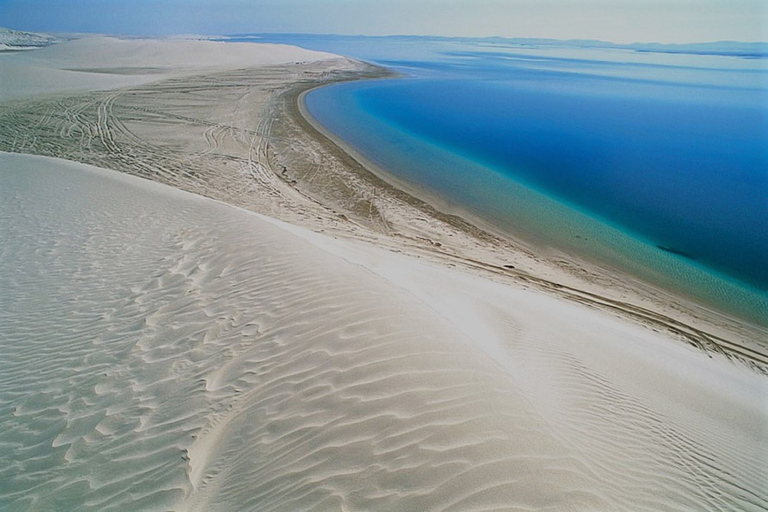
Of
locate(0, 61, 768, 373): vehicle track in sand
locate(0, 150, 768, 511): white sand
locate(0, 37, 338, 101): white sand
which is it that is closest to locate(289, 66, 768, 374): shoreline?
locate(0, 61, 768, 373): vehicle track in sand

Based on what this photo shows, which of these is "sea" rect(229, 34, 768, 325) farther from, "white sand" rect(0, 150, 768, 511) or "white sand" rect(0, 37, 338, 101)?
"white sand" rect(0, 37, 338, 101)

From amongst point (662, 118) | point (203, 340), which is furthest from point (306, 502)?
point (662, 118)

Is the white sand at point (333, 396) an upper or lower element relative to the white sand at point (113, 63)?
lower

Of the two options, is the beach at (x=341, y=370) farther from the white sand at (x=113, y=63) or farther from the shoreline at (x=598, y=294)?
the white sand at (x=113, y=63)

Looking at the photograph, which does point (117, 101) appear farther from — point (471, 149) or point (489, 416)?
point (489, 416)

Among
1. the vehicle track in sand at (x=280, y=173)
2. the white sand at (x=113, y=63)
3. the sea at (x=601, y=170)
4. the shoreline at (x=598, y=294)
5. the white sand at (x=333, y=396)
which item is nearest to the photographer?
the white sand at (x=333, y=396)

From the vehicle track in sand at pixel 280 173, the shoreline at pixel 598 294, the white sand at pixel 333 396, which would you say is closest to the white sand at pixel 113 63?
the vehicle track in sand at pixel 280 173

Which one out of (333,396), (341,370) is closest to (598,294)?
(341,370)
